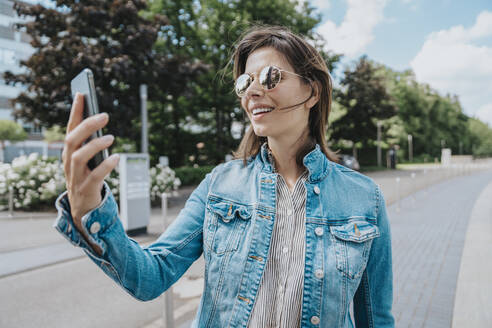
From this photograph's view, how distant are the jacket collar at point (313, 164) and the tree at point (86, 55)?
11752 millimetres

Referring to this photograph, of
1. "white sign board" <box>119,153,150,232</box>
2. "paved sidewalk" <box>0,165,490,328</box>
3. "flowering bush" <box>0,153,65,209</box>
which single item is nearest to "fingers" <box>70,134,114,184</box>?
"paved sidewalk" <box>0,165,490,328</box>

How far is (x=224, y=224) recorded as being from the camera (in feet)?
4.45

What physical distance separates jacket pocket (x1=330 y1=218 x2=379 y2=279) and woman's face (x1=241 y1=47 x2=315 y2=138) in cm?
44

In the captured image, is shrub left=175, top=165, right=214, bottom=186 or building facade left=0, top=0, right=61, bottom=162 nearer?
shrub left=175, top=165, right=214, bottom=186

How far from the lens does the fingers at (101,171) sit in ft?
2.62

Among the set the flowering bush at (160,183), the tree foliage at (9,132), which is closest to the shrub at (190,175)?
the flowering bush at (160,183)

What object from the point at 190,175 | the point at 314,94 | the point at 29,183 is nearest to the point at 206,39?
the point at 190,175

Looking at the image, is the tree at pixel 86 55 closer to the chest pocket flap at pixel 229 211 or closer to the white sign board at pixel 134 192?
the white sign board at pixel 134 192

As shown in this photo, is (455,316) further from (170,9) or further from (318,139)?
(170,9)

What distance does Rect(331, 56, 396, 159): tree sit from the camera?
1309 inches

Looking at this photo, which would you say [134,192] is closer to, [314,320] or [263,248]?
[263,248]

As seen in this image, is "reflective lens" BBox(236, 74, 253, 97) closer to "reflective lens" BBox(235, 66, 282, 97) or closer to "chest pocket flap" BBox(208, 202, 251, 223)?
"reflective lens" BBox(235, 66, 282, 97)

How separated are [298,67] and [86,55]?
1221 centimetres

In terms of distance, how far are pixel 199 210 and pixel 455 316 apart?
329 centimetres
